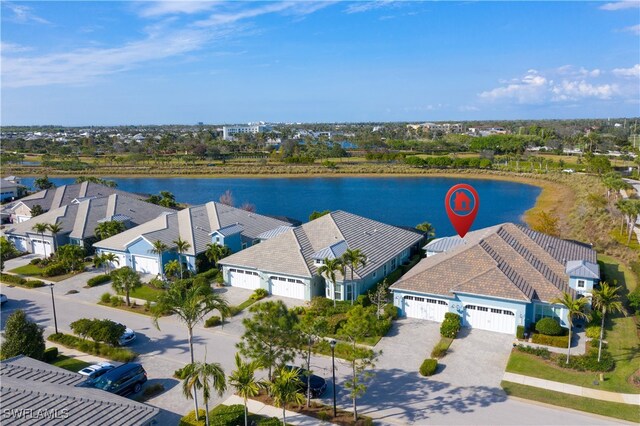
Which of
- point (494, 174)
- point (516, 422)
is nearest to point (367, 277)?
point (516, 422)

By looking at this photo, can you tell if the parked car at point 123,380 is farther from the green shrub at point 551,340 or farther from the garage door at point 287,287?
the green shrub at point 551,340

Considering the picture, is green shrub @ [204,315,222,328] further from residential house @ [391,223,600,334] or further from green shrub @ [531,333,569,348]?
green shrub @ [531,333,569,348]

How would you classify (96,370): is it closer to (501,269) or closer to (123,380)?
(123,380)

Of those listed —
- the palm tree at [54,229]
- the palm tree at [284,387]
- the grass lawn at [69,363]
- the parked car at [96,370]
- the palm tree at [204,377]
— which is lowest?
the grass lawn at [69,363]

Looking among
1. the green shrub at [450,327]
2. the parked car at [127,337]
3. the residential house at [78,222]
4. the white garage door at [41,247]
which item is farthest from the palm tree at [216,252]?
the green shrub at [450,327]

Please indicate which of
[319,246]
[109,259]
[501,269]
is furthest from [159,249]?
[501,269]

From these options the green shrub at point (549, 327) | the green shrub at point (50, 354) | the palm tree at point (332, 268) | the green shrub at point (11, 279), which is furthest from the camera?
the green shrub at point (11, 279)

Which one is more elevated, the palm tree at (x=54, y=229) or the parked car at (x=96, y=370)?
the palm tree at (x=54, y=229)
